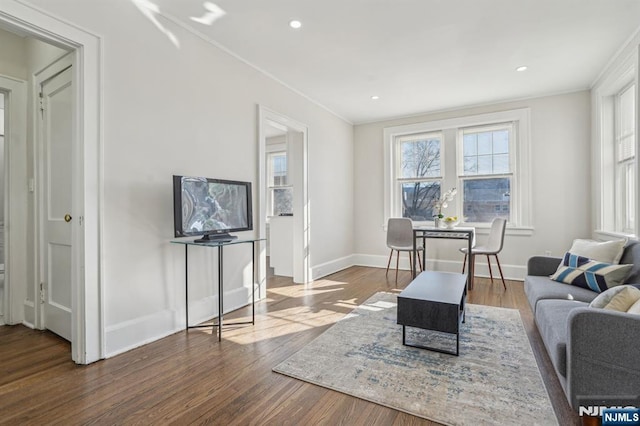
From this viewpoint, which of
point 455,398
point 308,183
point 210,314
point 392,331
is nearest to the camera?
point 455,398

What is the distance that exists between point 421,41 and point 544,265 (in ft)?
8.02

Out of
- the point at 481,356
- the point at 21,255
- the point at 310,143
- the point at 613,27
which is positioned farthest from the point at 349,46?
the point at 21,255

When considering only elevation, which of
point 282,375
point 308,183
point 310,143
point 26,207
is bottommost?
point 282,375

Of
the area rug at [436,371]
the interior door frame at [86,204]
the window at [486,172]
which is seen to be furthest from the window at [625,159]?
the interior door frame at [86,204]

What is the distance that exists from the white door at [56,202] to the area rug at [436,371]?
193cm

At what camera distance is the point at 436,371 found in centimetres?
207

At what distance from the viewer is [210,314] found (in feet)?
10.3

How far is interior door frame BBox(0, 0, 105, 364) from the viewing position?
2.21 metres

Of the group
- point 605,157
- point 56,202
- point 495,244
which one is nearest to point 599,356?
point 495,244

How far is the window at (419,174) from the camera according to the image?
5.46 metres

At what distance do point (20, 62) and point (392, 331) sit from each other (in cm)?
405

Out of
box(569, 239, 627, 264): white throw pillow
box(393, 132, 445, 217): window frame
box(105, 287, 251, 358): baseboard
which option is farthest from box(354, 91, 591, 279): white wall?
box(105, 287, 251, 358): baseboard

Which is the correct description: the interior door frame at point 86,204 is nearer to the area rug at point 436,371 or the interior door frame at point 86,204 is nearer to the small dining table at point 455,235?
the area rug at point 436,371

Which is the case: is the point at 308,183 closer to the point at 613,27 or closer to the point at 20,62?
the point at 20,62
